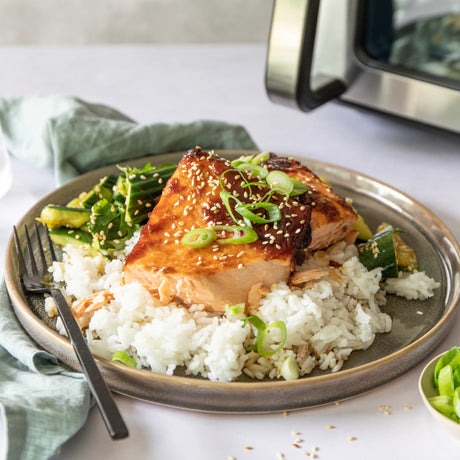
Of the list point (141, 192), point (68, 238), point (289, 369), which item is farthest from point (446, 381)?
point (68, 238)

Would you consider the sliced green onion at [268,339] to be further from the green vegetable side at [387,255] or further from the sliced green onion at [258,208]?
the green vegetable side at [387,255]

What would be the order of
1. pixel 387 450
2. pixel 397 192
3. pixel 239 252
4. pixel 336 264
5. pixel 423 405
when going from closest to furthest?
pixel 387 450
pixel 423 405
pixel 239 252
pixel 336 264
pixel 397 192

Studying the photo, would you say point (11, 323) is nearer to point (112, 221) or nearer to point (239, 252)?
point (112, 221)

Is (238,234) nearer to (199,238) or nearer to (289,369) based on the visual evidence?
(199,238)

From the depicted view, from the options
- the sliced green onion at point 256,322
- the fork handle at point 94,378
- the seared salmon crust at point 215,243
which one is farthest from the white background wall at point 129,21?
the sliced green onion at point 256,322

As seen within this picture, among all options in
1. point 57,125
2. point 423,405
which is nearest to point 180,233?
point 423,405

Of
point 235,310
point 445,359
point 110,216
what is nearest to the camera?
point 445,359
